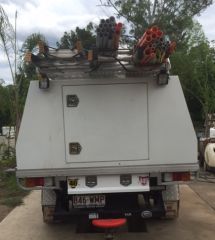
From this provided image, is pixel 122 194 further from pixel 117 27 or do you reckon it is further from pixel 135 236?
pixel 117 27

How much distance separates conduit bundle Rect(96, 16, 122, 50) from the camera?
17.4ft

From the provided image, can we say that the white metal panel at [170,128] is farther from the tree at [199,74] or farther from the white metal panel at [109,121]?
the tree at [199,74]

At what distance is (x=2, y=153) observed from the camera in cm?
1527

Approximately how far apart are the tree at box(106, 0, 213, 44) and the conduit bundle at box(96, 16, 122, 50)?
2778 cm

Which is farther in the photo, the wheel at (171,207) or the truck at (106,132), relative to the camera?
the wheel at (171,207)

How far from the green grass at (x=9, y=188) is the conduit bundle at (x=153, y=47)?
5.40 meters

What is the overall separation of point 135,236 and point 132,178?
116 cm

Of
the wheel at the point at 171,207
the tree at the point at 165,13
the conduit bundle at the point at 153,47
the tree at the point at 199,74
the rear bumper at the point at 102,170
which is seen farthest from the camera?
the tree at the point at 165,13

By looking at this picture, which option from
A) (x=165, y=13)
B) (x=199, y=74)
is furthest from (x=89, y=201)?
(x=165, y=13)

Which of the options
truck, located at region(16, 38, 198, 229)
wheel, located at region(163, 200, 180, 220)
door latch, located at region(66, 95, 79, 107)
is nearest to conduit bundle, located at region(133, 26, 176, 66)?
truck, located at region(16, 38, 198, 229)

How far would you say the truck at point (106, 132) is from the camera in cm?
642

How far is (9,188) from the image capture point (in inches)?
465

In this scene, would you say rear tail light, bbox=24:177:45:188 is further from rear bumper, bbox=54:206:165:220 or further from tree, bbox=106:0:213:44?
tree, bbox=106:0:213:44

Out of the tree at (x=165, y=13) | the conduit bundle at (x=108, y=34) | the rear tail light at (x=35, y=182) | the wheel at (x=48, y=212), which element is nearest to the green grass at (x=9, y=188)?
the wheel at (x=48, y=212)
